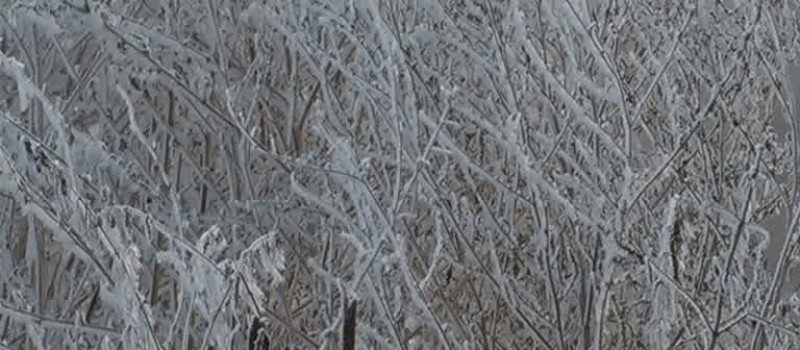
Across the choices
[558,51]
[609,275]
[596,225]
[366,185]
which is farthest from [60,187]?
[558,51]

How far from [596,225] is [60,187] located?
1.41m

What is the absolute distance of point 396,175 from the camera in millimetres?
3018

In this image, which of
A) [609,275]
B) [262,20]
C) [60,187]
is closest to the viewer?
[60,187]

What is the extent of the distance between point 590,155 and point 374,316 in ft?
2.77

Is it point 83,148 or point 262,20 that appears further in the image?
point 262,20

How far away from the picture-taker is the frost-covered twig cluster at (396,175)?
107 inches

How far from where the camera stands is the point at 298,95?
13.9 feet

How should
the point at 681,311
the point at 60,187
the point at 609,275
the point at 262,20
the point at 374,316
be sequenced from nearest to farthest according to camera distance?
the point at 60,187 < the point at 609,275 < the point at 681,311 < the point at 374,316 < the point at 262,20

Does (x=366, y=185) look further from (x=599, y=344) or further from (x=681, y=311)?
(x=681, y=311)

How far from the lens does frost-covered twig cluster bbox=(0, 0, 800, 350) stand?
107 inches

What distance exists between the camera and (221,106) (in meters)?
4.27

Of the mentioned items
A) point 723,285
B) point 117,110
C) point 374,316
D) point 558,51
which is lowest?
point 374,316

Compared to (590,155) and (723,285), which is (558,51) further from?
(723,285)

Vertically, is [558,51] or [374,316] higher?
[558,51]
